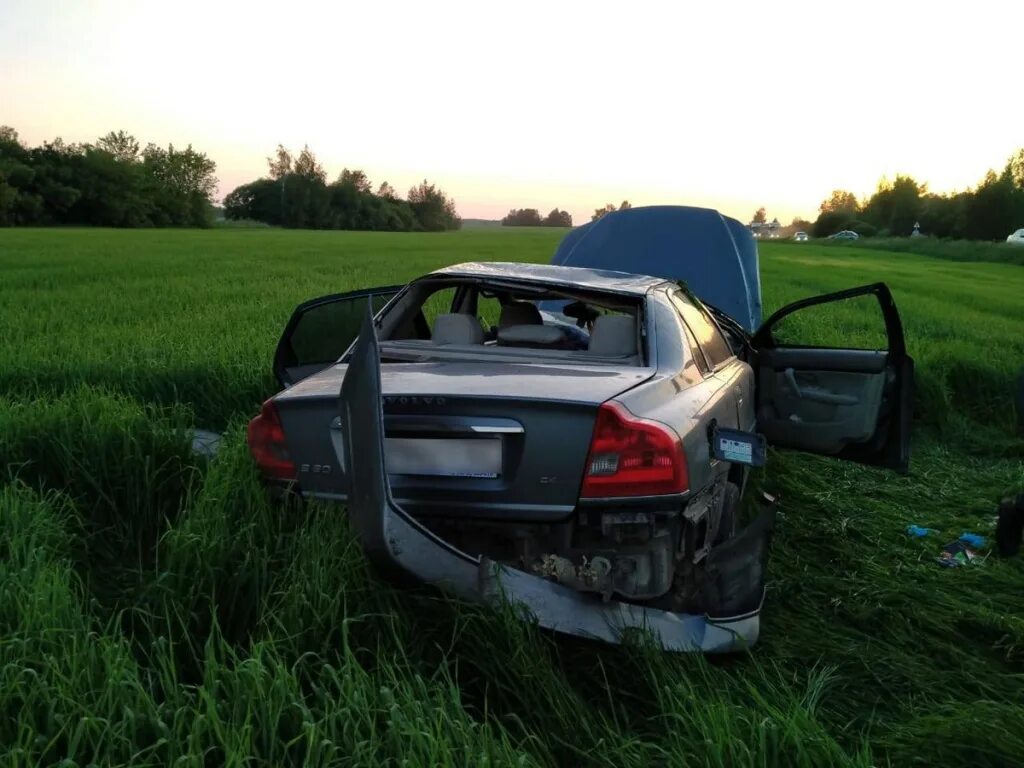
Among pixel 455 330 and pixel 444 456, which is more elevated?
pixel 455 330

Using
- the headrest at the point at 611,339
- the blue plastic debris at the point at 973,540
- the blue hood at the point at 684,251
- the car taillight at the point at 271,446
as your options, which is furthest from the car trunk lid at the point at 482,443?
the blue hood at the point at 684,251

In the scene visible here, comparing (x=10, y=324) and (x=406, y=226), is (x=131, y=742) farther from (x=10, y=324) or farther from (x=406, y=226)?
(x=406, y=226)

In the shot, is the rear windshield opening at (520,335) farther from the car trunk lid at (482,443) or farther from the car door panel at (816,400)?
the car door panel at (816,400)

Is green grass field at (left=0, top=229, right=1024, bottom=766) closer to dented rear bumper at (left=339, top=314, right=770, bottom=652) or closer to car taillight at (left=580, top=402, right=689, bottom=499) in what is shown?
dented rear bumper at (left=339, top=314, right=770, bottom=652)

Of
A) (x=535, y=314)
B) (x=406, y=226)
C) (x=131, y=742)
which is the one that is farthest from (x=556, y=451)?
(x=406, y=226)

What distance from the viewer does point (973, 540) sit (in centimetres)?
532

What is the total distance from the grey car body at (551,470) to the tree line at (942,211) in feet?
253

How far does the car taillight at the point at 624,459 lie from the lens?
125 inches

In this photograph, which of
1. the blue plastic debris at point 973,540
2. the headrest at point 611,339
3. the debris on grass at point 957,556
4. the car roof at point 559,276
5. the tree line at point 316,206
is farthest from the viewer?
the tree line at point 316,206

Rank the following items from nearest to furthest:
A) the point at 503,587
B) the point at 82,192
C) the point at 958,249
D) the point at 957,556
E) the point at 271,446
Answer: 1. the point at 503,587
2. the point at 271,446
3. the point at 957,556
4. the point at 958,249
5. the point at 82,192

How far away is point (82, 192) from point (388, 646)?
82429 mm

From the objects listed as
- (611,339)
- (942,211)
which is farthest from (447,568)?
(942,211)

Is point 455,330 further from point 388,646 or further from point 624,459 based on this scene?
point 388,646

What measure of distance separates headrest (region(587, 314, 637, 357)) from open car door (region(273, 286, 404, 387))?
1405mm
